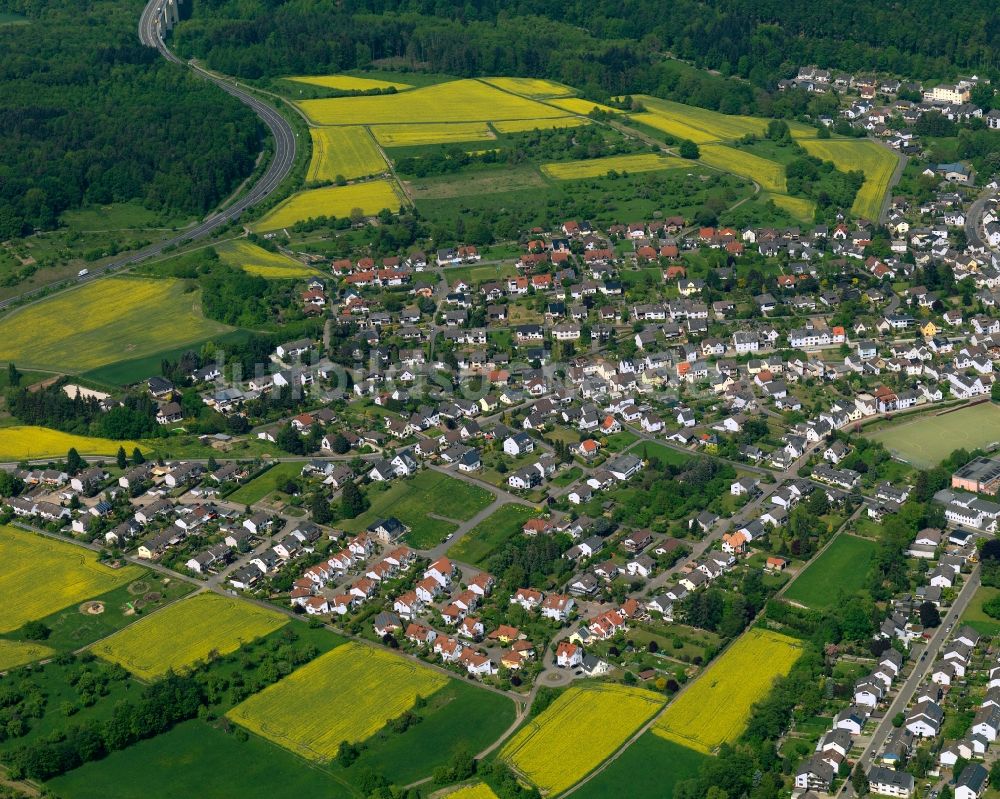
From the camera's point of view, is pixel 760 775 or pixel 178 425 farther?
pixel 178 425

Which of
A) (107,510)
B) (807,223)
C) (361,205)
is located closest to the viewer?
(107,510)

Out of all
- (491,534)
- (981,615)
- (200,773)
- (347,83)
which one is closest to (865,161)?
(347,83)

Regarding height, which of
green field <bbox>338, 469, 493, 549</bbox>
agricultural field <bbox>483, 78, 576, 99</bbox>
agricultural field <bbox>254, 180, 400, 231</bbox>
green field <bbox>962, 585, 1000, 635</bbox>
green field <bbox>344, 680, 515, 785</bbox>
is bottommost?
green field <bbox>344, 680, 515, 785</bbox>

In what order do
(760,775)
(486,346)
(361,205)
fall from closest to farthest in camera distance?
(760,775) < (486,346) < (361,205)

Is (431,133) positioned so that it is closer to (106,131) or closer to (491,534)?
(106,131)

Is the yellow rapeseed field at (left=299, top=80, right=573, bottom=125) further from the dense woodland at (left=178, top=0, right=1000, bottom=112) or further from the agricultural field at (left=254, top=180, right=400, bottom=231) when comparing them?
the agricultural field at (left=254, top=180, right=400, bottom=231)

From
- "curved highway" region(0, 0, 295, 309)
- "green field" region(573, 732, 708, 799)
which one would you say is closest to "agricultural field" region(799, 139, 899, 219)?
"curved highway" region(0, 0, 295, 309)

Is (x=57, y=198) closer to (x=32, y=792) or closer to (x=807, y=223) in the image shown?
(x=807, y=223)

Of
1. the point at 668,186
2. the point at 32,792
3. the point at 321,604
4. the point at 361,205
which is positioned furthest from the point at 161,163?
the point at 32,792
